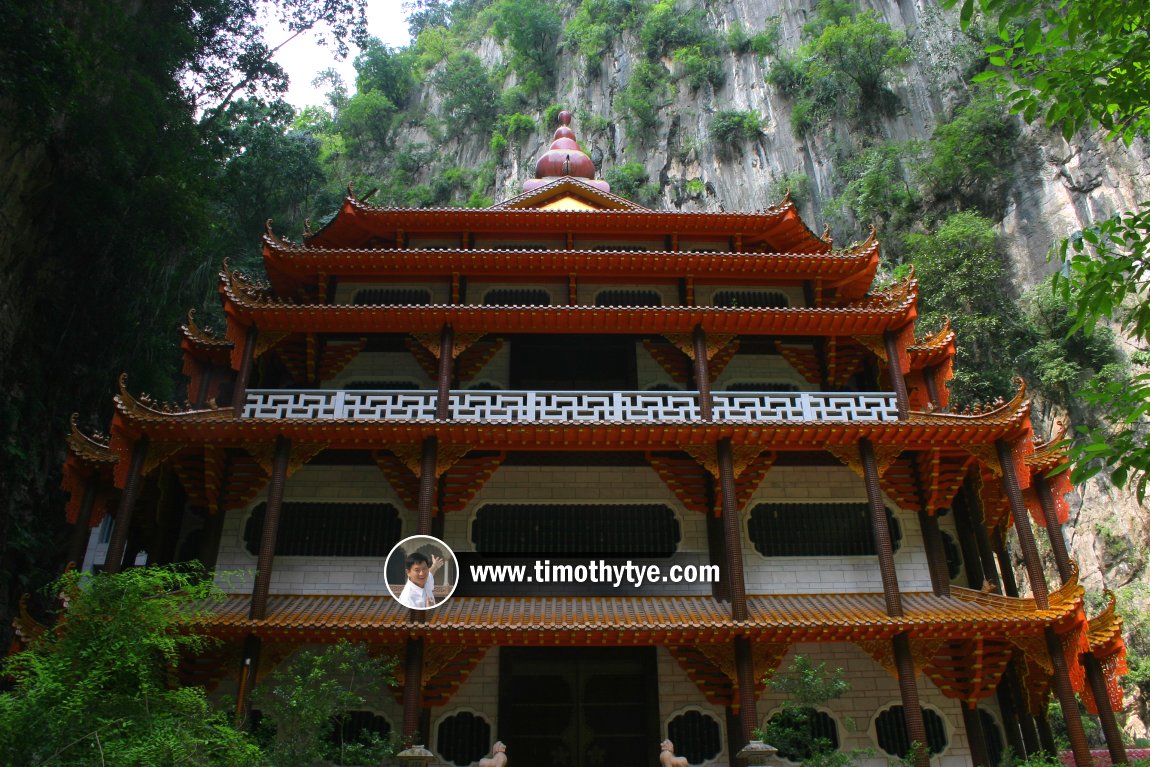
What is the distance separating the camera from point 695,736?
587 inches

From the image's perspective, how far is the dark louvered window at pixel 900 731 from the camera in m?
14.9

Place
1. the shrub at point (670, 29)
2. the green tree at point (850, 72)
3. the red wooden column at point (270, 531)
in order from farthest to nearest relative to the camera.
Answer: the shrub at point (670, 29)
the green tree at point (850, 72)
the red wooden column at point (270, 531)

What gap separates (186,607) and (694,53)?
4215cm

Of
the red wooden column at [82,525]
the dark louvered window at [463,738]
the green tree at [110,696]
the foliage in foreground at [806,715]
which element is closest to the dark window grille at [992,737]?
the foliage in foreground at [806,715]

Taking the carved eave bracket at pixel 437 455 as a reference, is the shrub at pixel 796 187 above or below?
above

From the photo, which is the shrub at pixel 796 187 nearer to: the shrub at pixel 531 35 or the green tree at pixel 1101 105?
the shrub at pixel 531 35

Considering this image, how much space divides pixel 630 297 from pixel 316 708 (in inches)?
454

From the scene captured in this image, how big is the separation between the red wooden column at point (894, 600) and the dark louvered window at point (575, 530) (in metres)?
3.82

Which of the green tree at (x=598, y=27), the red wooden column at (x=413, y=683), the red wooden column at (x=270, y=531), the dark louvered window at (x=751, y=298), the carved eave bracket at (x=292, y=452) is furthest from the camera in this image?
the green tree at (x=598, y=27)

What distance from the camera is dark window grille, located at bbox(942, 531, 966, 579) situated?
17.1m

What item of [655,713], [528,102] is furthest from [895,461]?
[528,102]

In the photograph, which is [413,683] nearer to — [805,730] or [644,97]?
[805,730]

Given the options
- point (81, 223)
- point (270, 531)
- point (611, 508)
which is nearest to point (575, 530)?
point (611, 508)

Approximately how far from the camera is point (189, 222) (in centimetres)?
2320
